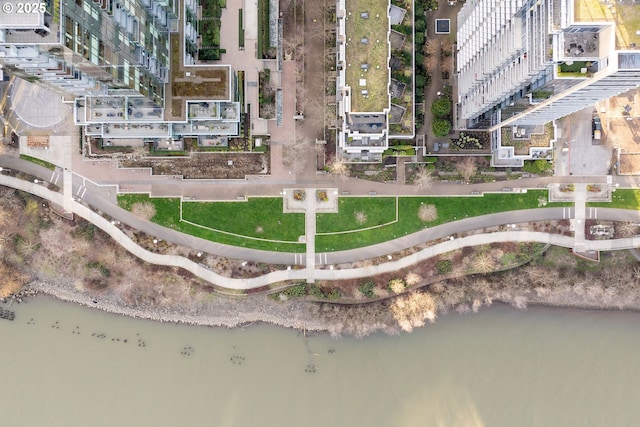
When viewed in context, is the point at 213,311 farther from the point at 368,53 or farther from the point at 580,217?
the point at 580,217

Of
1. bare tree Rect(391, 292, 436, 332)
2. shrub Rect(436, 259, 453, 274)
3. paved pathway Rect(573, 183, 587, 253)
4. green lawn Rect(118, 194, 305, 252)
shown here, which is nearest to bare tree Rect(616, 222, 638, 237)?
paved pathway Rect(573, 183, 587, 253)

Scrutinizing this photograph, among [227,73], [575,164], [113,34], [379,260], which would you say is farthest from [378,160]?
[113,34]

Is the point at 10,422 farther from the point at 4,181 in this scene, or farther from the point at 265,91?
the point at 265,91

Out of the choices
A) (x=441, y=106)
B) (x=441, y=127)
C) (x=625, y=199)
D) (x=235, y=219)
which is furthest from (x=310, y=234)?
(x=625, y=199)

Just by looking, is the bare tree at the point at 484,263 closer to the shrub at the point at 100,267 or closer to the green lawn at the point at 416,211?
the green lawn at the point at 416,211

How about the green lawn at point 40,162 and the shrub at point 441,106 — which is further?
the green lawn at point 40,162

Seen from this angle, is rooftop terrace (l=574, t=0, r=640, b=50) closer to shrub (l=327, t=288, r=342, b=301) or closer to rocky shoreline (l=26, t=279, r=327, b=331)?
shrub (l=327, t=288, r=342, b=301)

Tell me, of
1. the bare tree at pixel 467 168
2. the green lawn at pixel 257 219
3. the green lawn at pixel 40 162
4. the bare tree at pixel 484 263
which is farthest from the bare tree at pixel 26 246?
the bare tree at pixel 484 263
